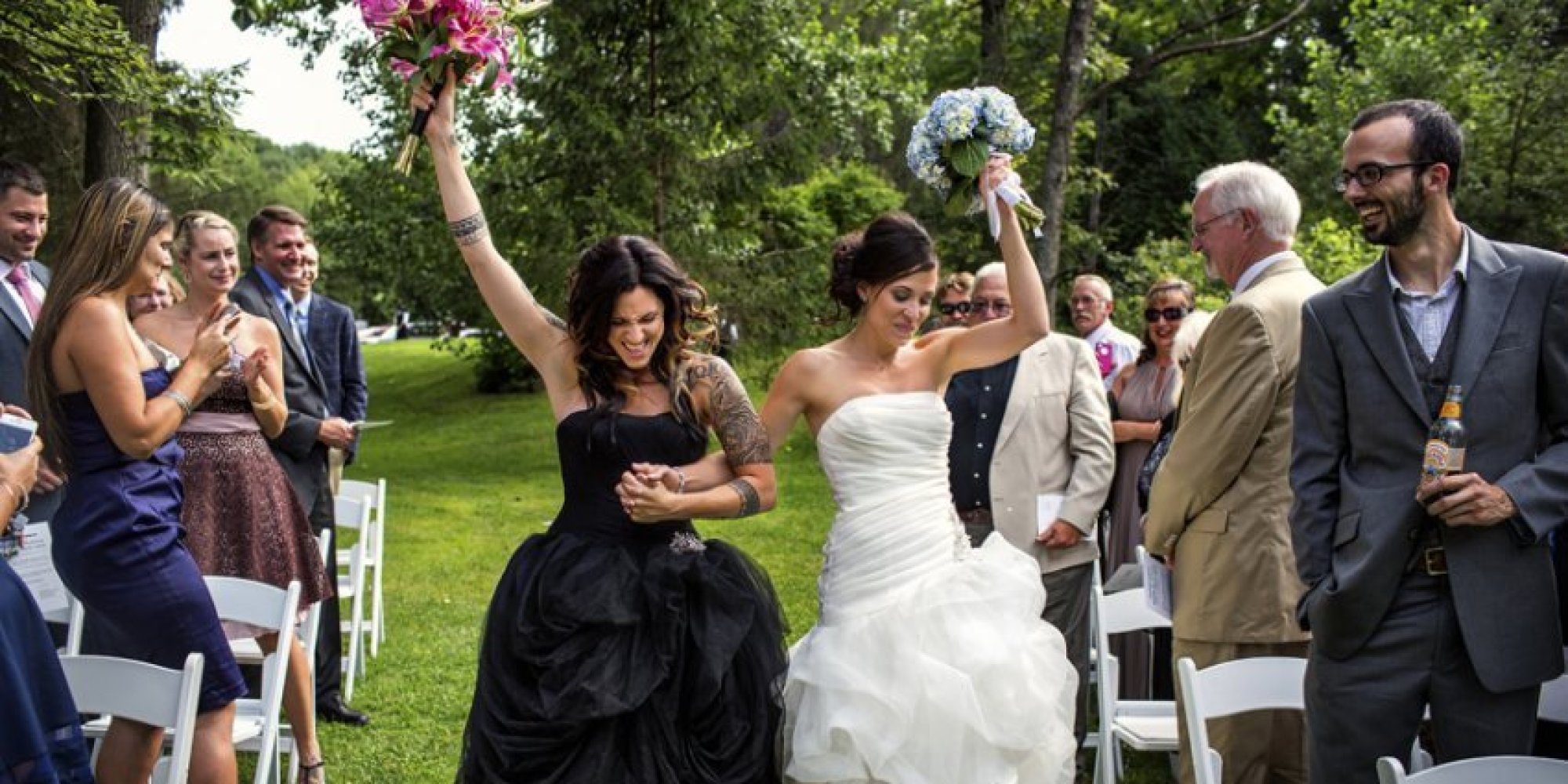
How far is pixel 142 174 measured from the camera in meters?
8.90

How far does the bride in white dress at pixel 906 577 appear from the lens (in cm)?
384

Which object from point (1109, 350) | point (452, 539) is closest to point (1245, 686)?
point (1109, 350)

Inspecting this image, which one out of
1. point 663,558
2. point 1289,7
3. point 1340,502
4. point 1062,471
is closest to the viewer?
point 1340,502

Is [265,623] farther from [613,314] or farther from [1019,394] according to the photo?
[1019,394]

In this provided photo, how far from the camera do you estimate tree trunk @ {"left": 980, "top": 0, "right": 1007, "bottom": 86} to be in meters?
15.7

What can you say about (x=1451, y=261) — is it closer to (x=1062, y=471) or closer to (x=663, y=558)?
(x=663, y=558)

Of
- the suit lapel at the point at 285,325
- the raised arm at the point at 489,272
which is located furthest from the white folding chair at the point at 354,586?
the raised arm at the point at 489,272

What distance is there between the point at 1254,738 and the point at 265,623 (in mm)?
3231

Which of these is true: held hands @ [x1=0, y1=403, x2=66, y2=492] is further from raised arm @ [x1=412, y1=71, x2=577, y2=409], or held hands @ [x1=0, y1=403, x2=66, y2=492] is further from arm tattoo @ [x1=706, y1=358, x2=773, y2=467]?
arm tattoo @ [x1=706, y1=358, x2=773, y2=467]

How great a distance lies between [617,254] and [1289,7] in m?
21.9

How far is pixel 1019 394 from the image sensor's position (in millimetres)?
5863

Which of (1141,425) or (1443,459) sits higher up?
(1443,459)

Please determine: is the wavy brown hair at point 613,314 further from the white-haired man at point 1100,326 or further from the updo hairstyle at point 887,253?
the white-haired man at point 1100,326

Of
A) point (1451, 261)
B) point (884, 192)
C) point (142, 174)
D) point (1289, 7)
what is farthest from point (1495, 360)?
point (1289, 7)
